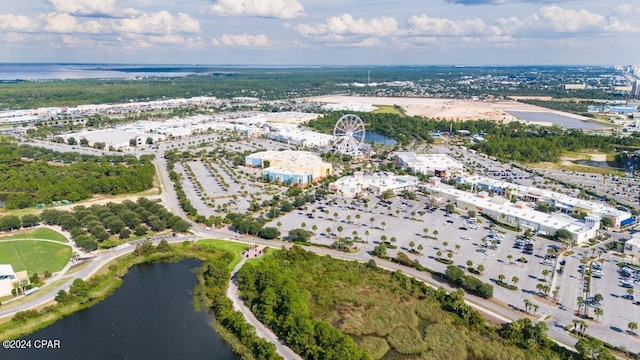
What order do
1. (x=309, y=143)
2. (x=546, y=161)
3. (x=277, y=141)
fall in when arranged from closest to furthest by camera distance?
(x=546, y=161) → (x=309, y=143) → (x=277, y=141)

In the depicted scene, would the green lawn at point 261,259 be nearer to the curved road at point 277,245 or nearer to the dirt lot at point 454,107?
the curved road at point 277,245

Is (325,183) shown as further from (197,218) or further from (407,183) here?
(197,218)

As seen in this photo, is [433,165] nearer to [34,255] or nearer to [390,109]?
[34,255]

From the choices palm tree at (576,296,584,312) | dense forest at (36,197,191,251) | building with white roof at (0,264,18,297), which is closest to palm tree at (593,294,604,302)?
palm tree at (576,296,584,312)

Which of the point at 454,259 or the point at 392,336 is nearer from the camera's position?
the point at 392,336

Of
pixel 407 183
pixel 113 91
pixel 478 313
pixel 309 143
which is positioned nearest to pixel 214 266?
pixel 478 313

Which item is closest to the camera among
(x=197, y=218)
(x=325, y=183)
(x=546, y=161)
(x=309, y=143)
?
(x=197, y=218)
